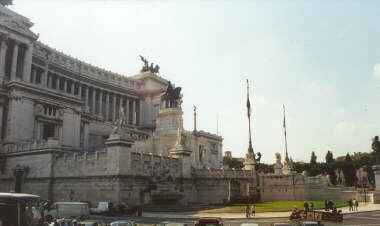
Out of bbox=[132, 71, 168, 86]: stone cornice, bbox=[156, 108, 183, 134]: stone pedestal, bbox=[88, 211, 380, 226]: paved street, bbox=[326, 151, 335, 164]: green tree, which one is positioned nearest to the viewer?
bbox=[88, 211, 380, 226]: paved street

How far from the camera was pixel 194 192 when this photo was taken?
4856 centimetres

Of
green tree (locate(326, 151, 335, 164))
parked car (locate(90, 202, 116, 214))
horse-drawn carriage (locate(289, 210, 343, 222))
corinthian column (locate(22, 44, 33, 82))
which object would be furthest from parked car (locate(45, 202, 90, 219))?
green tree (locate(326, 151, 335, 164))

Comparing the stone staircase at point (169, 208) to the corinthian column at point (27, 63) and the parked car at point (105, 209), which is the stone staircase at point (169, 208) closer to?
the parked car at point (105, 209)

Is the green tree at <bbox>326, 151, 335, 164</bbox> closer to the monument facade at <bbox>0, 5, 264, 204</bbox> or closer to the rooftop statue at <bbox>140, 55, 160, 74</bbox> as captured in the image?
the monument facade at <bbox>0, 5, 264, 204</bbox>

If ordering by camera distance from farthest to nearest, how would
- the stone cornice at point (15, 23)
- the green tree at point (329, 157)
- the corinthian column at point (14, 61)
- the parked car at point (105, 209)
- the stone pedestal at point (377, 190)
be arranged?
the green tree at point (329, 157) → the corinthian column at point (14, 61) → the stone cornice at point (15, 23) → the stone pedestal at point (377, 190) → the parked car at point (105, 209)

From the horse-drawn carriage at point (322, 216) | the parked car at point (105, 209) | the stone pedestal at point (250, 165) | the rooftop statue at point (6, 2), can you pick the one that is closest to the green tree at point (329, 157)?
the stone pedestal at point (250, 165)

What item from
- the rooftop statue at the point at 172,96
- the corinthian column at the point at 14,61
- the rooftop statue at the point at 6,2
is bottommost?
the rooftop statue at the point at 172,96

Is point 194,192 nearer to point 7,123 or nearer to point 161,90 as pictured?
point 7,123

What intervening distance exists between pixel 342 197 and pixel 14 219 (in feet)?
157

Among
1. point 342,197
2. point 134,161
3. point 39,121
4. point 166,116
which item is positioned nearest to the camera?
point 134,161

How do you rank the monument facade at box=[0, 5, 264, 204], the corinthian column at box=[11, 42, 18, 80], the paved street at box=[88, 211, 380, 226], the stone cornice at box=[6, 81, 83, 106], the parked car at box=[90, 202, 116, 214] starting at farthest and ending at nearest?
the corinthian column at box=[11, 42, 18, 80]
the stone cornice at box=[6, 81, 83, 106]
the monument facade at box=[0, 5, 264, 204]
the parked car at box=[90, 202, 116, 214]
the paved street at box=[88, 211, 380, 226]

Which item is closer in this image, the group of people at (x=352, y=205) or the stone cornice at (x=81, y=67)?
the group of people at (x=352, y=205)

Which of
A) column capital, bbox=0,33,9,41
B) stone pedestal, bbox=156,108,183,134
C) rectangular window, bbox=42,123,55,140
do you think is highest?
column capital, bbox=0,33,9,41

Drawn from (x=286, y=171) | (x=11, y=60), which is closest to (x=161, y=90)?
(x=11, y=60)
